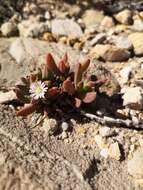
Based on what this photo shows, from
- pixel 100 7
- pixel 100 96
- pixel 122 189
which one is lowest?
pixel 122 189

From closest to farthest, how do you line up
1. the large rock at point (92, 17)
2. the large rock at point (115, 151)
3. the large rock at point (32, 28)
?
the large rock at point (115, 151) → the large rock at point (32, 28) → the large rock at point (92, 17)

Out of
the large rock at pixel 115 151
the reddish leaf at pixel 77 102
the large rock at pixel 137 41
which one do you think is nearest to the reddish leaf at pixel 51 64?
the reddish leaf at pixel 77 102

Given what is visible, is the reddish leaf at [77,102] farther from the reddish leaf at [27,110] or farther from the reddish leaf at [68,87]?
the reddish leaf at [27,110]

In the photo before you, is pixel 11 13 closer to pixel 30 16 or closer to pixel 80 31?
pixel 30 16

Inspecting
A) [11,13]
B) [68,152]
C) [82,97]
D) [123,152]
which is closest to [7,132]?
[68,152]

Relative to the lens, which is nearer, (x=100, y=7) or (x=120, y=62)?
(x=120, y=62)

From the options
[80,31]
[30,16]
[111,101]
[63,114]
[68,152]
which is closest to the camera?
[68,152]

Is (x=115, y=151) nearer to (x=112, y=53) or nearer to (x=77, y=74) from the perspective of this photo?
(x=77, y=74)
